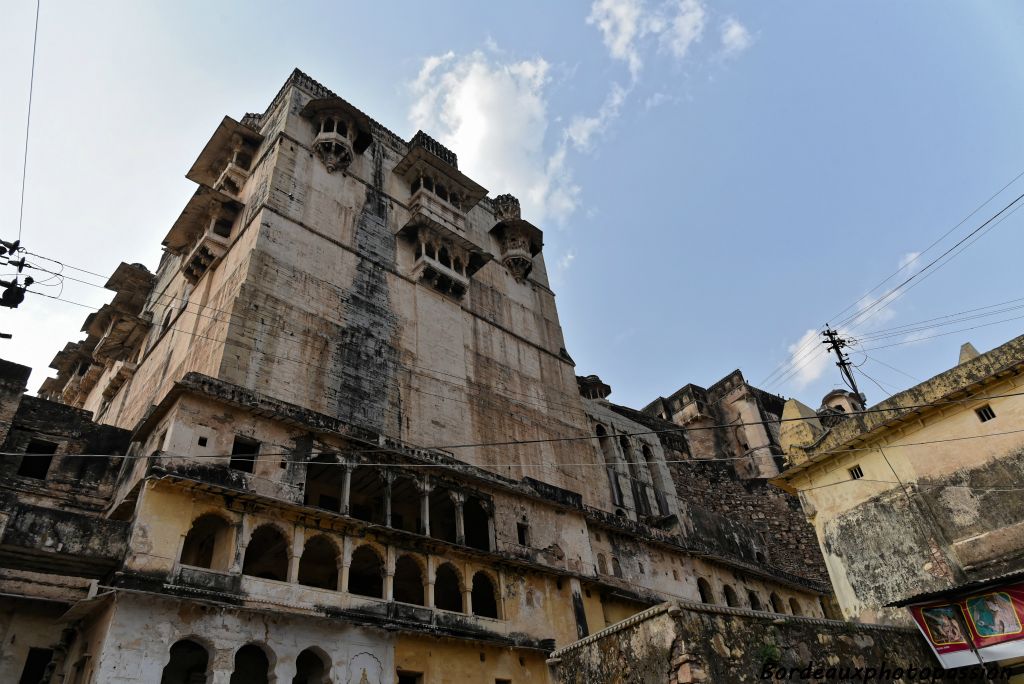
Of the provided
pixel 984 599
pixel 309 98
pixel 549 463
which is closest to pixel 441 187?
pixel 309 98

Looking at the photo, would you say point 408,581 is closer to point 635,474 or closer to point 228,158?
point 635,474

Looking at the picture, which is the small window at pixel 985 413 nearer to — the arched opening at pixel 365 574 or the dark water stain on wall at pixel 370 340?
the arched opening at pixel 365 574

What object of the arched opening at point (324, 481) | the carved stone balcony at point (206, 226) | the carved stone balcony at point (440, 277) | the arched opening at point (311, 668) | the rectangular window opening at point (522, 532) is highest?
the carved stone balcony at point (206, 226)

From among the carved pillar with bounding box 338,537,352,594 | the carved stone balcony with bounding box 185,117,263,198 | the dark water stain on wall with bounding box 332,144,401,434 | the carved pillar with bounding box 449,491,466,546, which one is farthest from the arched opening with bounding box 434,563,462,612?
the carved stone balcony with bounding box 185,117,263,198

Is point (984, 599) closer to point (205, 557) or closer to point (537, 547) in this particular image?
point (537, 547)

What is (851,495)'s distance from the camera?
16203mm

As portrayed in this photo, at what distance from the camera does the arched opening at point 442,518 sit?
63.1 ft

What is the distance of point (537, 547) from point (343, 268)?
11939 mm

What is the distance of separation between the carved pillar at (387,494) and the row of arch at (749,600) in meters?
14.0

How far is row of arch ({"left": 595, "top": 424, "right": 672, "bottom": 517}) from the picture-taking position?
27984 mm

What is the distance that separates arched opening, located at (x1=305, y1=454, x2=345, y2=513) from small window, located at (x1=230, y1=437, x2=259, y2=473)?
1.38m

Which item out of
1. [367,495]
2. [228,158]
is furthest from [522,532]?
[228,158]

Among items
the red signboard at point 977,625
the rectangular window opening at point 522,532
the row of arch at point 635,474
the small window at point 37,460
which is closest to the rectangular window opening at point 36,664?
the small window at point 37,460

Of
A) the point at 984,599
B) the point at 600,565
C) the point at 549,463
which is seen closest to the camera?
the point at 984,599
